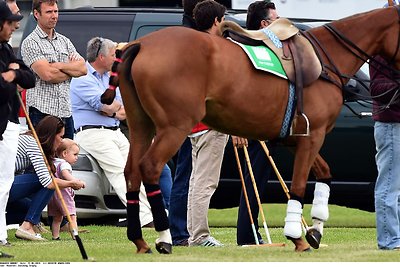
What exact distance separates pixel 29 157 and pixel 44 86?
75 centimetres

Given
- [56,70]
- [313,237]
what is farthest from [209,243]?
[56,70]

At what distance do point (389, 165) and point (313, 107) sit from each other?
0.89 m

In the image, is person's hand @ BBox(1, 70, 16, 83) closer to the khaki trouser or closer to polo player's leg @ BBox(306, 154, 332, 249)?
the khaki trouser

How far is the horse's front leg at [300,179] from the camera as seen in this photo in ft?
37.3

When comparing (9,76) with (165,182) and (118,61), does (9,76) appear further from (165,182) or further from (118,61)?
(165,182)

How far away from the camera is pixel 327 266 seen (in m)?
9.34

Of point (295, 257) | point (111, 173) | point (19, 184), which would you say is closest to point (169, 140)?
point (295, 257)

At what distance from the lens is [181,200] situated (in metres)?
12.9

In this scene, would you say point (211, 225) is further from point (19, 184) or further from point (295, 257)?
point (295, 257)

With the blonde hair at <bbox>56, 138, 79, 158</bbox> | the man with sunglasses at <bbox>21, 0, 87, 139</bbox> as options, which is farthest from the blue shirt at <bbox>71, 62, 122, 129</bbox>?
the blonde hair at <bbox>56, 138, 79, 158</bbox>

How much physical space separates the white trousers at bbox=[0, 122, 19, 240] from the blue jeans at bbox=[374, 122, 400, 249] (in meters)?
3.18

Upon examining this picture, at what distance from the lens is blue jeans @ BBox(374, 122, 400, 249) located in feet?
38.5

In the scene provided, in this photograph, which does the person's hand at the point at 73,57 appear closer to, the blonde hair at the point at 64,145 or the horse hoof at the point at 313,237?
the blonde hair at the point at 64,145

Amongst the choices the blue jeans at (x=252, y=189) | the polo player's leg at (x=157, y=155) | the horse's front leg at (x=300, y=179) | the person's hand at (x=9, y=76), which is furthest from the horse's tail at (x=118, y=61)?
the blue jeans at (x=252, y=189)
